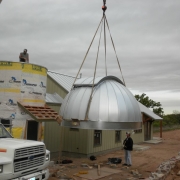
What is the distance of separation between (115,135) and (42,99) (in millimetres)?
9077

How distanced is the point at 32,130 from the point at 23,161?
559cm

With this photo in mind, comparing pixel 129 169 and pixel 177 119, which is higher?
pixel 177 119

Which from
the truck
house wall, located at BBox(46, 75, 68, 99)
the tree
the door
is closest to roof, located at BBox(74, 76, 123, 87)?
the truck

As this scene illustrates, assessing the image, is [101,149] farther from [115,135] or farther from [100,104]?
[100,104]

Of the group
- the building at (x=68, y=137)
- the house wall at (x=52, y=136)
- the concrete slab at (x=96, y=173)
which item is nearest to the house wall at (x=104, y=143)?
the building at (x=68, y=137)

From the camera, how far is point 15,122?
11.4 m

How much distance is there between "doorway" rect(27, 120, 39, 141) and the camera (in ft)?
39.8

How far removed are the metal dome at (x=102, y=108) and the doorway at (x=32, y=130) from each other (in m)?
3.61

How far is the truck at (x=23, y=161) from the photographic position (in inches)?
251

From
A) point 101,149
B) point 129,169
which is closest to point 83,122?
point 129,169

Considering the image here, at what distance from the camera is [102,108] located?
8.00 metres

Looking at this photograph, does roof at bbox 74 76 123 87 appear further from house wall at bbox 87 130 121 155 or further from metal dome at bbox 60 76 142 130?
house wall at bbox 87 130 121 155

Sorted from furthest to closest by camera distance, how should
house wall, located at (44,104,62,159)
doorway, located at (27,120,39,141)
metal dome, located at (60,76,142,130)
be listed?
house wall, located at (44,104,62,159), doorway, located at (27,120,39,141), metal dome, located at (60,76,142,130)

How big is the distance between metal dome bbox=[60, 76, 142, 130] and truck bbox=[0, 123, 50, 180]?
1440mm
